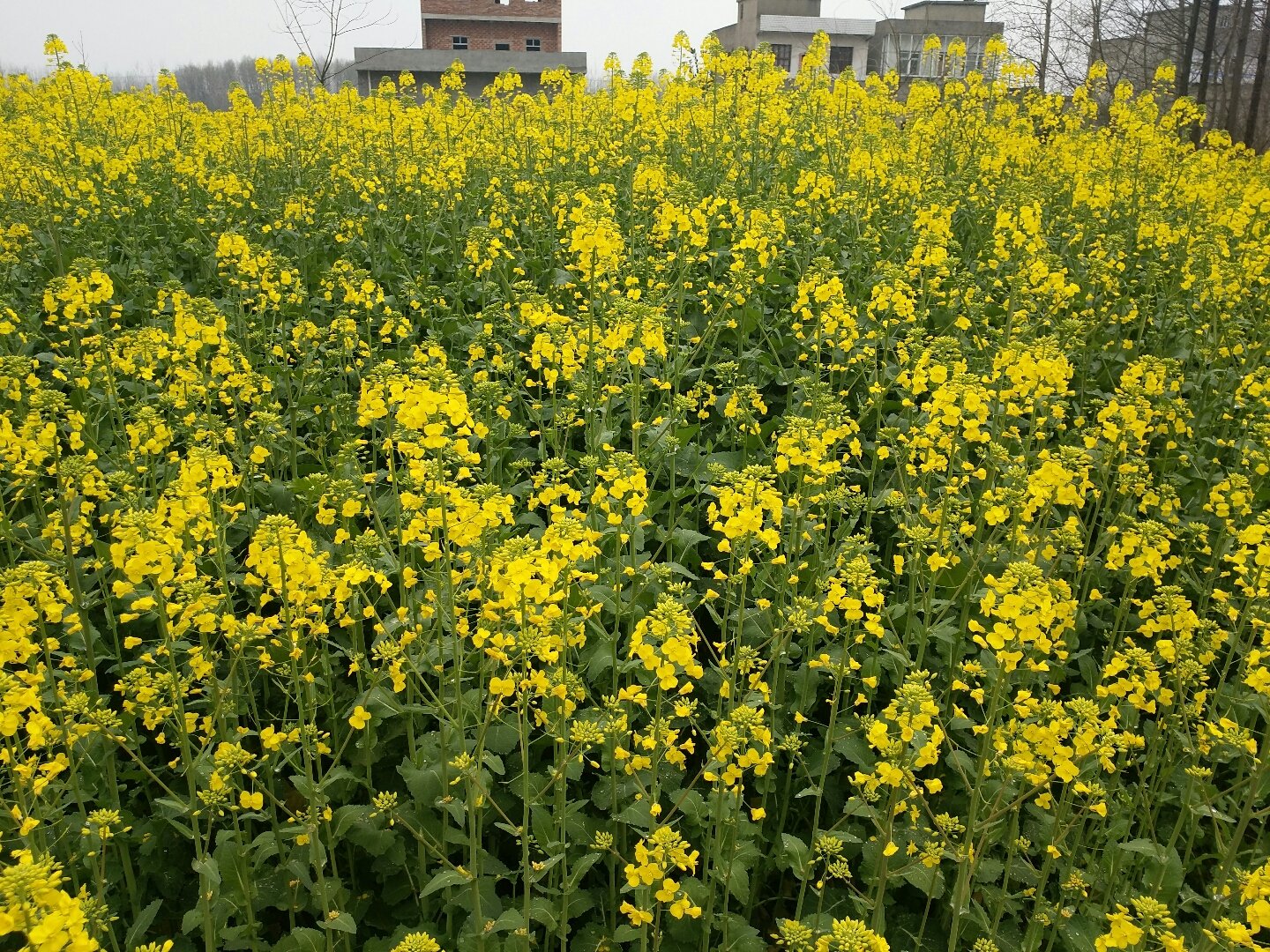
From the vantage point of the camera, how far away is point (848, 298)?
6750 millimetres

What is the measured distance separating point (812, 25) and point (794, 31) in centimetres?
243

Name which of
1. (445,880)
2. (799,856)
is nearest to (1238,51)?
(799,856)

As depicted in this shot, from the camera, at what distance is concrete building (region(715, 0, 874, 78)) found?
2111 inches

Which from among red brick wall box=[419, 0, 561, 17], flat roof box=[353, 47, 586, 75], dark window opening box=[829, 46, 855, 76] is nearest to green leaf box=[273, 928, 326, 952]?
flat roof box=[353, 47, 586, 75]

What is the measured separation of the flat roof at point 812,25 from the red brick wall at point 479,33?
46.4 ft

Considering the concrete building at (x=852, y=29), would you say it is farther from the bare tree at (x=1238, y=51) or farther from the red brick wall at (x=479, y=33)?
the bare tree at (x=1238, y=51)

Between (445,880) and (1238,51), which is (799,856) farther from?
(1238,51)

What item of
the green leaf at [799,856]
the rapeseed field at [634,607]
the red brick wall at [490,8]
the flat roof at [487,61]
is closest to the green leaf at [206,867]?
the rapeseed field at [634,607]

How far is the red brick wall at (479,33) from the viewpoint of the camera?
5356 cm

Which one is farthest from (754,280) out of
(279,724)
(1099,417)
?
(279,724)

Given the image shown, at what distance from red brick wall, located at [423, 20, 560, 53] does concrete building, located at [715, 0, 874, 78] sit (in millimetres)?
13102

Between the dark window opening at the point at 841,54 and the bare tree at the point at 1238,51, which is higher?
the dark window opening at the point at 841,54

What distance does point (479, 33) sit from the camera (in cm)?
5375

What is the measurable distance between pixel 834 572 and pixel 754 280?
3.10 meters
